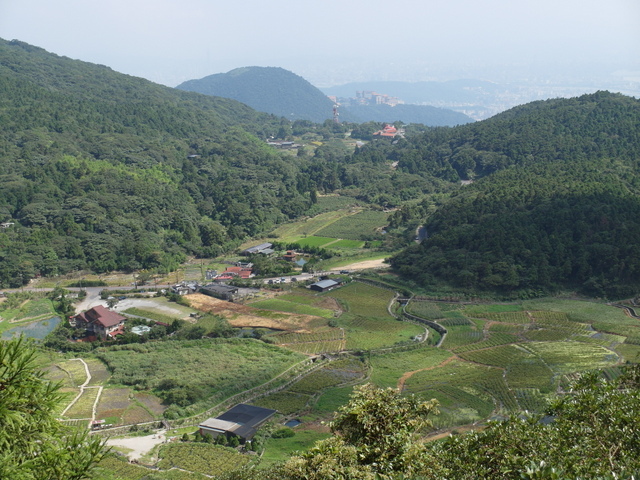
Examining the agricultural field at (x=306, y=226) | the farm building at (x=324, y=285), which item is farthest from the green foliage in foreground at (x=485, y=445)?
the agricultural field at (x=306, y=226)

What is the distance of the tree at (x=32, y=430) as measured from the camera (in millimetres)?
8242

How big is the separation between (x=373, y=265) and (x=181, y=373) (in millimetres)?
20949

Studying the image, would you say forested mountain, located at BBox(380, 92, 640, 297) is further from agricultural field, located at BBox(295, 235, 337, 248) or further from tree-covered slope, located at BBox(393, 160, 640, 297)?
agricultural field, located at BBox(295, 235, 337, 248)

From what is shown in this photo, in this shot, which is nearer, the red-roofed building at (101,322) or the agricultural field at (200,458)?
the agricultural field at (200,458)

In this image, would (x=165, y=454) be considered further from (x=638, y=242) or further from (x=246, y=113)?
(x=246, y=113)

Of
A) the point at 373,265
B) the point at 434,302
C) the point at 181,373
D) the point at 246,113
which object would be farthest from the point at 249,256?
the point at 246,113

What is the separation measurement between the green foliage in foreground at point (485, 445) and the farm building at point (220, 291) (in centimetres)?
2932

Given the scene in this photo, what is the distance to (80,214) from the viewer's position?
52.3 meters

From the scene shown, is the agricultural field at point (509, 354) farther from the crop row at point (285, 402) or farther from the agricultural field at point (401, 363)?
the crop row at point (285, 402)

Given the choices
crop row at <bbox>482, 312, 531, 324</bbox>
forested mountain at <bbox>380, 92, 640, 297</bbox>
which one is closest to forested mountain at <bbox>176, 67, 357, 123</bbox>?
forested mountain at <bbox>380, 92, 640, 297</bbox>

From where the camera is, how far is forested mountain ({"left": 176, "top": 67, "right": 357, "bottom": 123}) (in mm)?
177125

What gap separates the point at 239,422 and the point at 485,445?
14296 mm

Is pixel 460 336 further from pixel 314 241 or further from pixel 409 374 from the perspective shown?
pixel 314 241

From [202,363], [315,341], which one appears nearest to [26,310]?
[202,363]
